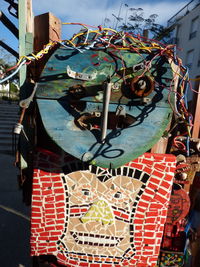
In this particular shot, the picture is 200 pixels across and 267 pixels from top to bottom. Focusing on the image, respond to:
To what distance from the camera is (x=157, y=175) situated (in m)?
1.48

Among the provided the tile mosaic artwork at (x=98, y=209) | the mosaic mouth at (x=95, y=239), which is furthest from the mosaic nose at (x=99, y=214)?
the mosaic mouth at (x=95, y=239)

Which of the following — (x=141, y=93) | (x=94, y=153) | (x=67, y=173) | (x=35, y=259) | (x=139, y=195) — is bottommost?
(x=35, y=259)

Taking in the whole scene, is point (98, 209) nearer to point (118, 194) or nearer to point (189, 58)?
point (118, 194)

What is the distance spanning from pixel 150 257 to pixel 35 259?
1019mm

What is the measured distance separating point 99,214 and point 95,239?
0.71ft

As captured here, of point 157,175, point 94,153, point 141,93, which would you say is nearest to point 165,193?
point 157,175

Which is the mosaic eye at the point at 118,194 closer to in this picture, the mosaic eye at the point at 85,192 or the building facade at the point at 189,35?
the mosaic eye at the point at 85,192

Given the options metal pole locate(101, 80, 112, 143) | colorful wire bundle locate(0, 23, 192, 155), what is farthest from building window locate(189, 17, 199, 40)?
metal pole locate(101, 80, 112, 143)

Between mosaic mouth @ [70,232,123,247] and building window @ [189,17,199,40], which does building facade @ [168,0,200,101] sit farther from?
mosaic mouth @ [70,232,123,247]

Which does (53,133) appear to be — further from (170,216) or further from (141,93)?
(170,216)

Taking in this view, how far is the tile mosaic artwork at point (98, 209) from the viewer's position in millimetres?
1462

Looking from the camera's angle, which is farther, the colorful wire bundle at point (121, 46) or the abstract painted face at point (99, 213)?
the abstract painted face at point (99, 213)

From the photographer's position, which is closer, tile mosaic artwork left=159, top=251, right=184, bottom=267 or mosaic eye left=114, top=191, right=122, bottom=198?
mosaic eye left=114, top=191, right=122, bottom=198

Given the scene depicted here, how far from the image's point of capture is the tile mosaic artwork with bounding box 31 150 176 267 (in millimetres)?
1462
